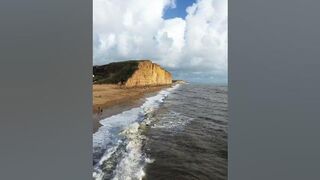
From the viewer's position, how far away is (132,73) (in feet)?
8.68

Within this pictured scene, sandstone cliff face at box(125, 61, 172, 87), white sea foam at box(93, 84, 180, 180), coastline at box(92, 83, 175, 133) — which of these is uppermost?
sandstone cliff face at box(125, 61, 172, 87)

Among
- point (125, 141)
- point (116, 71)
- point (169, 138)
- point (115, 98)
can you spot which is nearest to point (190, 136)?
point (169, 138)

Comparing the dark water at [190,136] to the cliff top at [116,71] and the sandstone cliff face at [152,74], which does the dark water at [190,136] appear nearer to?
the sandstone cliff face at [152,74]

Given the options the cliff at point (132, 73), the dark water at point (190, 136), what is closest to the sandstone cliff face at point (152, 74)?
the cliff at point (132, 73)

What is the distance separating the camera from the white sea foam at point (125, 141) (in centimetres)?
245

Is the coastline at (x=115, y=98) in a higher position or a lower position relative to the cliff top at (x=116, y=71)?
lower

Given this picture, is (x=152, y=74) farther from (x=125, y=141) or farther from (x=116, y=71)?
(x=125, y=141)

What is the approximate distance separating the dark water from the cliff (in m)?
0.18

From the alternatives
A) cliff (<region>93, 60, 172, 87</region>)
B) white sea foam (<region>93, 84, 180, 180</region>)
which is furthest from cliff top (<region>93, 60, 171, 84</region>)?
white sea foam (<region>93, 84, 180, 180</region>)

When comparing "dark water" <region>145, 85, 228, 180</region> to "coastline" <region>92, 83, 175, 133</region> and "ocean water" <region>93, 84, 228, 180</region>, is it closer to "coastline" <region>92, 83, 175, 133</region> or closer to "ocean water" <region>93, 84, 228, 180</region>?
"ocean water" <region>93, 84, 228, 180</region>

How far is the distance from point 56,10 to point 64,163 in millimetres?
946

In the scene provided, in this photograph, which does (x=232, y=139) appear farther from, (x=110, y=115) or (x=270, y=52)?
(x=110, y=115)

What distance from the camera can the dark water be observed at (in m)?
2.48

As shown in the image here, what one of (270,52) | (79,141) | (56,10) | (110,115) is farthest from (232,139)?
(56,10)
